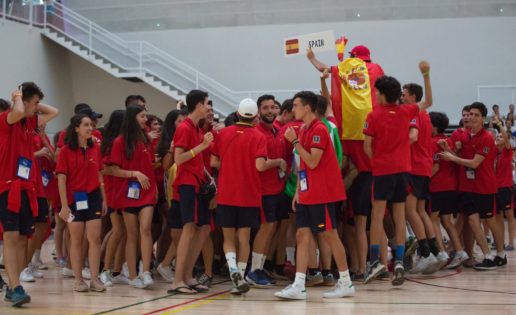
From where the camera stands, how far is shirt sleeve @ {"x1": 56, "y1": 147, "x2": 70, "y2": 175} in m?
7.29

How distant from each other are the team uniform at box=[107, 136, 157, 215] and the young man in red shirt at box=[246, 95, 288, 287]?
1112 mm

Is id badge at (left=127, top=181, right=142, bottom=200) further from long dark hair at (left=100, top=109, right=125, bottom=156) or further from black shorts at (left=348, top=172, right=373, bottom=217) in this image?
black shorts at (left=348, top=172, right=373, bottom=217)

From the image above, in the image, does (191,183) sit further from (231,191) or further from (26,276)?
(26,276)

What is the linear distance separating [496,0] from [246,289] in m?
Result: 14.7

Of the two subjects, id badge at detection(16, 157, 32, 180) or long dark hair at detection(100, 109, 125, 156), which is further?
long dark hair at detection(100, 109, 125, 156)

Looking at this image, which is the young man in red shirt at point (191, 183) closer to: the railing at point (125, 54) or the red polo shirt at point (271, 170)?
the red polo shirt at point (271, 170)

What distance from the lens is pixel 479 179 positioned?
934 cm

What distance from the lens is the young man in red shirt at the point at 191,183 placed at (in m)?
7.14

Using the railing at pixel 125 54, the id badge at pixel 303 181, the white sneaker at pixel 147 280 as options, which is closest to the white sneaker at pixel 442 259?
the id badge at pixel 303 181

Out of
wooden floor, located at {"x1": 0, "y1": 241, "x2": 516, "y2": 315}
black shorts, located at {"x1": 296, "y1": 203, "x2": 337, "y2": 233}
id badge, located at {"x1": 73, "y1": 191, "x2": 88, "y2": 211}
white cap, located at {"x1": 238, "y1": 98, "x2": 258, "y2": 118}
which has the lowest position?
wooden floor, located at {"x1": 0, "y1": 241, "x2": 516, "y2": 315}

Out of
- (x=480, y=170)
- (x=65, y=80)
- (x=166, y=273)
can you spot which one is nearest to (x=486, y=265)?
(x=480, y=170)

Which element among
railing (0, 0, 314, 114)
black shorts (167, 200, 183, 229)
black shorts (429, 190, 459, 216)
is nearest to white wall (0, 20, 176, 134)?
railing (0, 0, 314, 114)

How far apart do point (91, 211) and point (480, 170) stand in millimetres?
4662

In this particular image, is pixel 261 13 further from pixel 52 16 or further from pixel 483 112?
pixel 483 112
